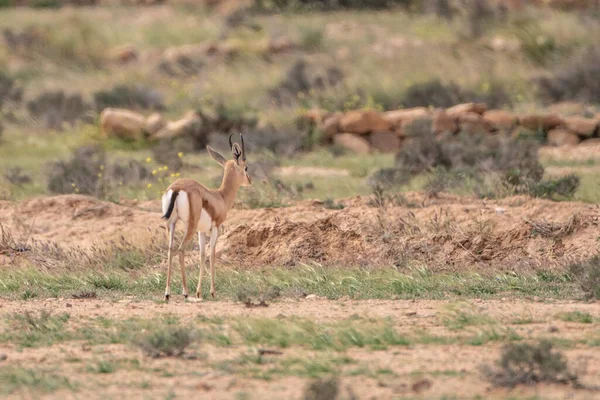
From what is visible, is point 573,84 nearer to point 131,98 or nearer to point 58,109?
point 131,98

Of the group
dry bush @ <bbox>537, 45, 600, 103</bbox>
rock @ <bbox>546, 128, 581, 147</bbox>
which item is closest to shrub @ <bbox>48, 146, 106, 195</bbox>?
rock @ <bbox>546, 128, 581, 147</bbox>

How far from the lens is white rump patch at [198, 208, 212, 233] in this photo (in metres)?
9.79

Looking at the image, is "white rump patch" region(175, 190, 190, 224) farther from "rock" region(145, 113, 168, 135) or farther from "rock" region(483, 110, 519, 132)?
"rock" region(145, 113, 168, 135)

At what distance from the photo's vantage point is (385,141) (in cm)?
2112

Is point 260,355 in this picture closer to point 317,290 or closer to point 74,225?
point 317,290

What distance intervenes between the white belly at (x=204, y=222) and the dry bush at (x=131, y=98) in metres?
15.2

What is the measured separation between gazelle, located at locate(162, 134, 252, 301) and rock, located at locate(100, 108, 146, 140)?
11484 mm

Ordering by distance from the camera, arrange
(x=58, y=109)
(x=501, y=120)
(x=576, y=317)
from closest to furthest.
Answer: (x=576, y=317)
(x=501, y=120)
(x=58, y=109)

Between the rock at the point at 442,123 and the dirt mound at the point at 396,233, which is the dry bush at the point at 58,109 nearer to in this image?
the rock at the point at 442,123

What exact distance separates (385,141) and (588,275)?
450 inches

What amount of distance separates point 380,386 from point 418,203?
6918mm

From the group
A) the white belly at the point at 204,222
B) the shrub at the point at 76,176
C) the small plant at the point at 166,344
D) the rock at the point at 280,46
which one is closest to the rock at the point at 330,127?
the shrub at the point at 76,176

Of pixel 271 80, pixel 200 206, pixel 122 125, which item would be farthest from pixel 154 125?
pixel 200 206

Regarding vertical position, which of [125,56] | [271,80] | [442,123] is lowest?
[442,123]
